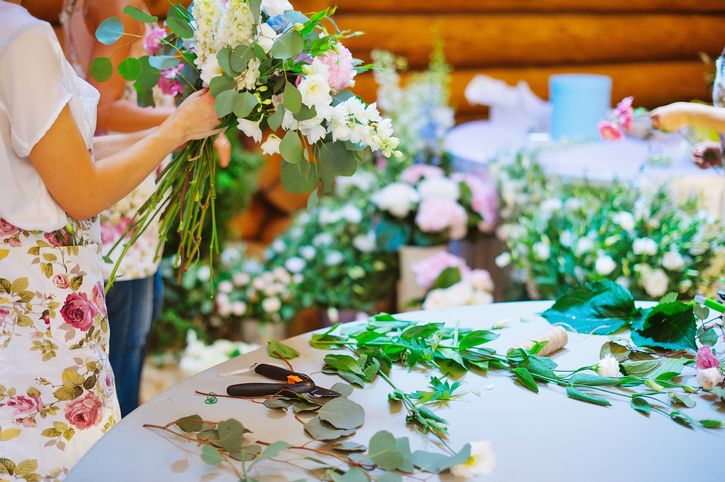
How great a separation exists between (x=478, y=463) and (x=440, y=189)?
65.8 inches

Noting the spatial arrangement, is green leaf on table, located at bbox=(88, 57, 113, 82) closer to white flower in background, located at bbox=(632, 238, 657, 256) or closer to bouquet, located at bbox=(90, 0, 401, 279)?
bouquet, located at bbox=(90, 0, 401, 279)

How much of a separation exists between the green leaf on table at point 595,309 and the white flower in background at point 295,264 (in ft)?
4.85

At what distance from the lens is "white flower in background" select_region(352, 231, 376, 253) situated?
7.89 ft

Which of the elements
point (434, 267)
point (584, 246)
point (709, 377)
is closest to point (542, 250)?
point (584, 246)

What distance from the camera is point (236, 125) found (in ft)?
3.31

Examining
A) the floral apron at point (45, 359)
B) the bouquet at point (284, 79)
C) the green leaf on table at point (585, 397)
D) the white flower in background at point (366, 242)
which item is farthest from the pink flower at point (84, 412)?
the white flower in background at point (366, 242)

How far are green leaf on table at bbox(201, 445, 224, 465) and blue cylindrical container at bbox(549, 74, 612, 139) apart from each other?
80.1 inches

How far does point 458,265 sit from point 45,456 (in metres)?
1.59

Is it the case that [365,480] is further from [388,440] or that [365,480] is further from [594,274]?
[594,274]

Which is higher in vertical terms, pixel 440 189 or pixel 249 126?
pixel 249 126

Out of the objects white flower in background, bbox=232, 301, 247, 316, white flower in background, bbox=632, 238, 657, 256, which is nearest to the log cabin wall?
white flower in background, bbox=232, 301, 247, 316

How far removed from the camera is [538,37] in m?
3.23

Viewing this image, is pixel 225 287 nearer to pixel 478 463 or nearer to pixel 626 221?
pixel 626 221

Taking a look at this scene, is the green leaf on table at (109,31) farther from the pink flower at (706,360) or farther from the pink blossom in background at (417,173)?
the pink blossom in background at (417,173)
